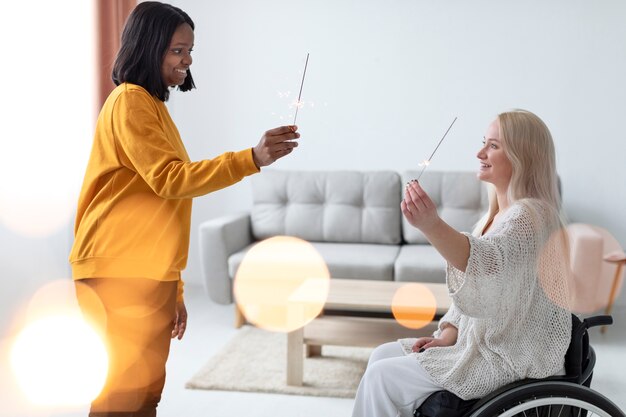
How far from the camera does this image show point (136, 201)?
5.49 feet

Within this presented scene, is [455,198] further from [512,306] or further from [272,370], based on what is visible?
[512,306]

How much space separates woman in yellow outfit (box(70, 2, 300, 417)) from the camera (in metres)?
1.61

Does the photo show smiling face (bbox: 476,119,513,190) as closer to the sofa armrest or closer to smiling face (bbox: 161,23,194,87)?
smiling face (bbox: 161,23,194,87)

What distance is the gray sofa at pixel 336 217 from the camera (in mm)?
3957

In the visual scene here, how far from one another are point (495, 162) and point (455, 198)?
243 cm

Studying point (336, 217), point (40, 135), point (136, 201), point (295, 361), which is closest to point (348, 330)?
point (295, 361)

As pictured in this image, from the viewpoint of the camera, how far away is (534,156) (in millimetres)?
1678

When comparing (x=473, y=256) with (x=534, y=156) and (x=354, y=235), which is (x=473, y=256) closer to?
(x=534, y=156)

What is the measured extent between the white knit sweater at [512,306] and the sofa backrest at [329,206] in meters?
2.55

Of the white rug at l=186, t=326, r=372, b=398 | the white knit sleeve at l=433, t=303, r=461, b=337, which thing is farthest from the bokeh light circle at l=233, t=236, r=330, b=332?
the white knit sleeve at l=433, t=303, r=461, b=337

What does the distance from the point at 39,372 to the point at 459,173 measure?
2.53 meters

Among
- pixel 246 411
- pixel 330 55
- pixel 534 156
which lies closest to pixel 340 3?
pixel 330 55

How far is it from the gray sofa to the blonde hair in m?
2.16

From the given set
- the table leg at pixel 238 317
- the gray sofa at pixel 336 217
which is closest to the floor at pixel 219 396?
the table leg at pixel 238 317
